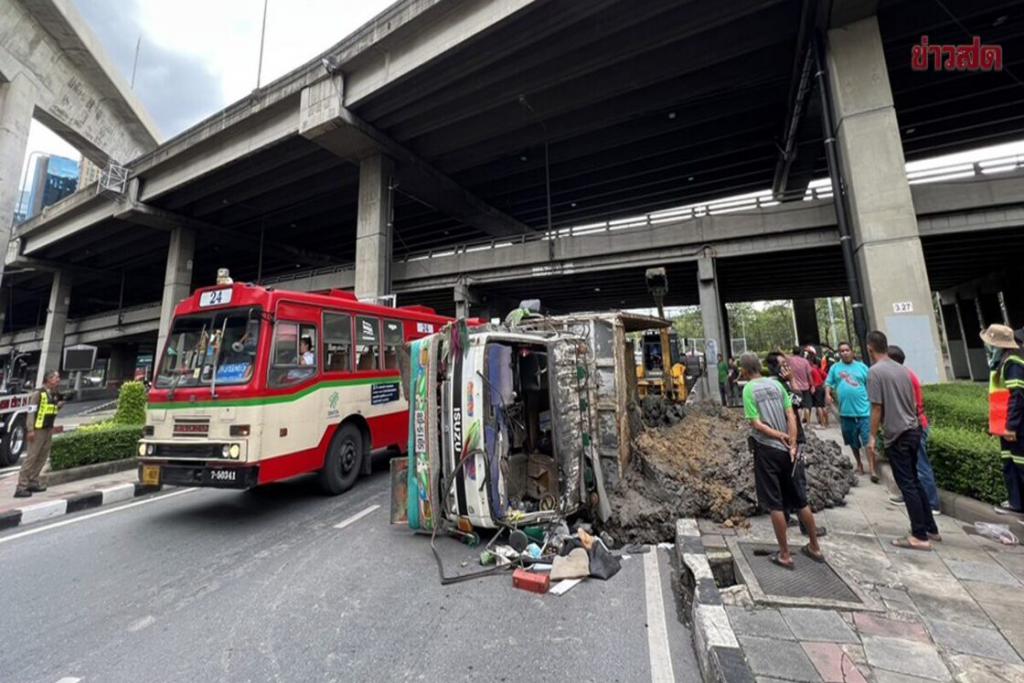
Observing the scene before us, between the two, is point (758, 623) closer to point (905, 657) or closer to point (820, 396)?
point (905, 657)

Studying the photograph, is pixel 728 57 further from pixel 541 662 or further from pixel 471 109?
pixel 541 662

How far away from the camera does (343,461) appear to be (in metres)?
6.44

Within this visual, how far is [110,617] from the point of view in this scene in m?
3.19

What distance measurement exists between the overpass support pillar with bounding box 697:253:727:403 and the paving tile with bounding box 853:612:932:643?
45.8ft

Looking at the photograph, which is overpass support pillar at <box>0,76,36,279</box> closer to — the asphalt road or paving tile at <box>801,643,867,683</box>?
the asphalt road

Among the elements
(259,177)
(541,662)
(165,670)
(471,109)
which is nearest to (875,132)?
(471,109)

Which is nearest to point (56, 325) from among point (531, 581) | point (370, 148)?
point (370, 148)

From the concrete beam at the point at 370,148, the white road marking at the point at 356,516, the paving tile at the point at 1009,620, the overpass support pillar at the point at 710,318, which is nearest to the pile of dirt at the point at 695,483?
the paving tile at the point at 1009,620

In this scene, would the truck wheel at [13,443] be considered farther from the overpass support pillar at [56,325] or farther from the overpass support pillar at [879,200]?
the overpass support pillar at [56,325]

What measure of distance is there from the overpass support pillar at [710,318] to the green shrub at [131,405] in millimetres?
16981

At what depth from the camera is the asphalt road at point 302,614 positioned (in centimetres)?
260

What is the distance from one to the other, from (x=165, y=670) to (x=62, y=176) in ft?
210

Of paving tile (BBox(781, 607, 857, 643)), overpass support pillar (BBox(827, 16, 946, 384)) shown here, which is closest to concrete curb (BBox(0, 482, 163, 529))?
paving tile (BBox(781, 607, 857, 643))

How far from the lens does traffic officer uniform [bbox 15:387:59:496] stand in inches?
247
